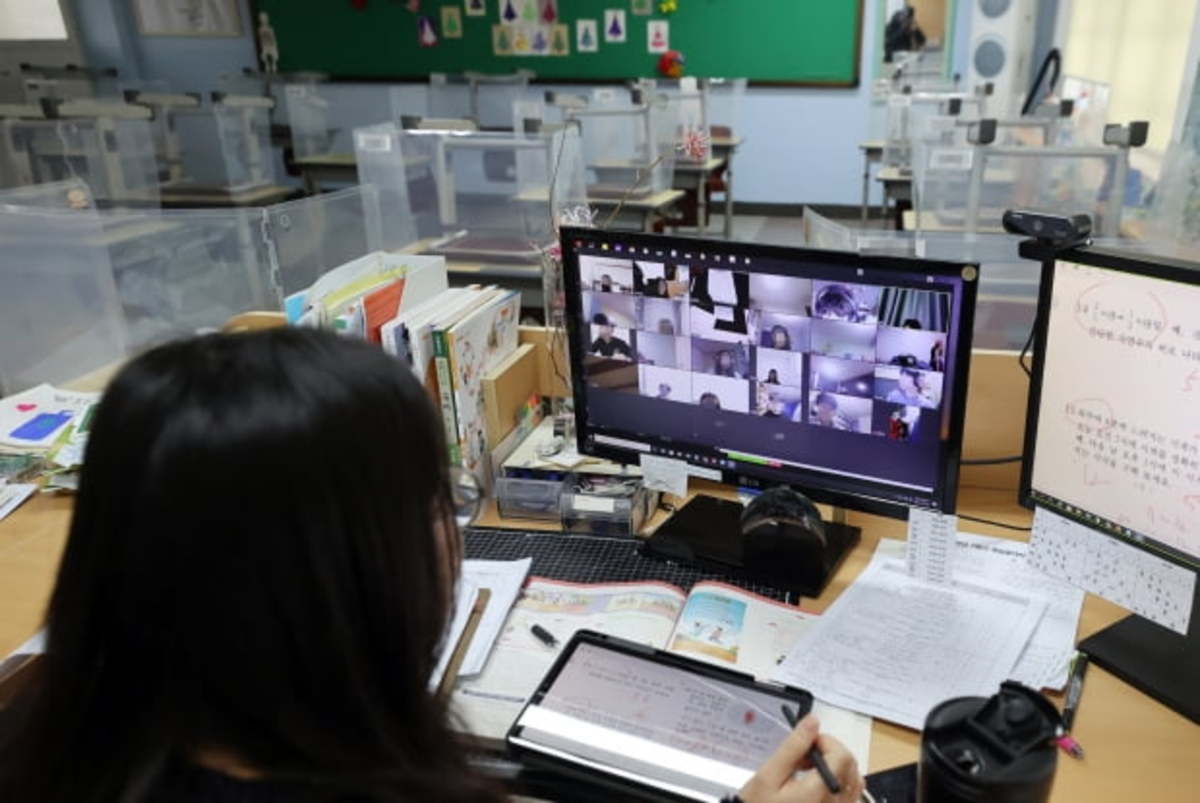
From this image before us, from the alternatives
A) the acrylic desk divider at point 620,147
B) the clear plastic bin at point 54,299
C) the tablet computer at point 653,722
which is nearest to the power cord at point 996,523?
the tablet computer at point 653,722

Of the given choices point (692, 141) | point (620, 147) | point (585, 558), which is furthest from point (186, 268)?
point (620, 147)

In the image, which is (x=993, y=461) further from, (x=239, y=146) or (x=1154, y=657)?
(x=239, y=146)

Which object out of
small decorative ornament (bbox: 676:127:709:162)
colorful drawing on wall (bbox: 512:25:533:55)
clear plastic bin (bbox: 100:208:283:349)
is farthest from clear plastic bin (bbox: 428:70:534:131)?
clear plastic bin (bbox: 100:208:283:349)

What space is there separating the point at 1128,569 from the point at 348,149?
238 inches

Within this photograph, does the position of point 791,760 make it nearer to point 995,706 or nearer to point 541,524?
point 995,706

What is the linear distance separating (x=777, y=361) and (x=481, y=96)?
620 cm

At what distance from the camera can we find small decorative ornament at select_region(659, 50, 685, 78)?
637cm

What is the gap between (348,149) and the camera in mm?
6227

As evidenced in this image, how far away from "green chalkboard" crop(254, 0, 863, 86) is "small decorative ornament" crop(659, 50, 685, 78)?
71 mm

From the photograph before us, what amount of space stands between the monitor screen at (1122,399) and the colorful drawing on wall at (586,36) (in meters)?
6.17

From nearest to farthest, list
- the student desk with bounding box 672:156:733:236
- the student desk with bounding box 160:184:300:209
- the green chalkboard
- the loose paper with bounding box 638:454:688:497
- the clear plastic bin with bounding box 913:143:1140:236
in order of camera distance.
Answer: the loose paper with bounding box 638:454:688:497, the clear plastic bin with bounding box 913:143:1140:236, the student desk with bounding box 160:184:300:209, the student desk with bounding box 672:156:733:236, the green chalkboard

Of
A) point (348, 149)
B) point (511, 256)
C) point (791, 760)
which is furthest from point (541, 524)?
point (348, 149)

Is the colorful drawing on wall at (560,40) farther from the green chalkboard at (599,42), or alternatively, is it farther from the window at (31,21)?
the window at (31,21)

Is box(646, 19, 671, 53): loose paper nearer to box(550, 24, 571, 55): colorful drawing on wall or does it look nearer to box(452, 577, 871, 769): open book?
box(550, 24, 571, 55): colorful drawing on wall
